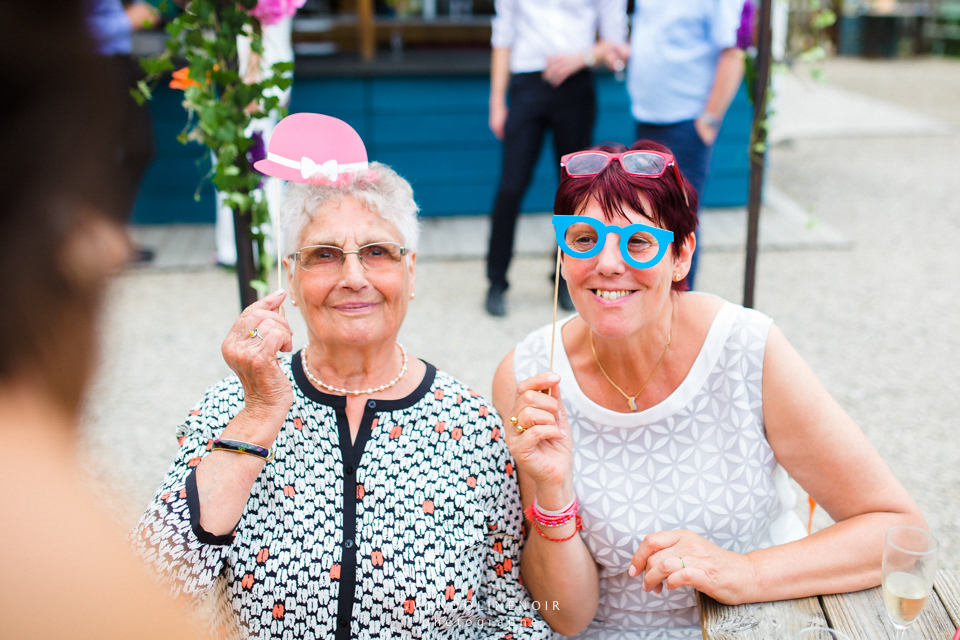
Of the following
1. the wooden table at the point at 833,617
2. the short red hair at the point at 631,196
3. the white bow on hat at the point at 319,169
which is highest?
the white bow on hat at the point at 319,169

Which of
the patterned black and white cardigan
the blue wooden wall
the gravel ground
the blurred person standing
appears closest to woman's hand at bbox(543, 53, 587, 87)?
the blurred person standing

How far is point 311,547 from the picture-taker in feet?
5.74

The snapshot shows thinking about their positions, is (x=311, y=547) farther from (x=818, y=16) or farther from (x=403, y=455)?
(x=818, y=16)

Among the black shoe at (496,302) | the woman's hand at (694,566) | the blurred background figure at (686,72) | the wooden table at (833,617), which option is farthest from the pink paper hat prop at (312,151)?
the black shoe at (496,302)

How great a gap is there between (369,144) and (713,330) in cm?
492

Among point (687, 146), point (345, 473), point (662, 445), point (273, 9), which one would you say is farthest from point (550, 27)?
point (345, 473)

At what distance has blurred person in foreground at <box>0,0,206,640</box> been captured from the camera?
415 mm

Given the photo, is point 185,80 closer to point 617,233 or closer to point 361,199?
point 361,199

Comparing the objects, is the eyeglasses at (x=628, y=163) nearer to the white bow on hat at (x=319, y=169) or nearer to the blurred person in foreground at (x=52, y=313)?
the white bow on hat at (x=319, y=169)

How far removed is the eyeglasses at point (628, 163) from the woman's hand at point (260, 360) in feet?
2.45

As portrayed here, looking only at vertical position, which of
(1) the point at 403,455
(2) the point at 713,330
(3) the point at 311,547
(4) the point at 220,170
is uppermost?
(4) the point at 220,170

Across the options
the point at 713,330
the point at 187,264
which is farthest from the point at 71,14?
the point at 187,264

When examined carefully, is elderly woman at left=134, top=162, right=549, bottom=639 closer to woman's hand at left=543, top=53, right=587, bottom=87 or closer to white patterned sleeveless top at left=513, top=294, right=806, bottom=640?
white patterned sleeveless top at left=513, top=294, right=806, bottom=640

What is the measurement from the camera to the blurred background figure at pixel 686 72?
385 centimetres
